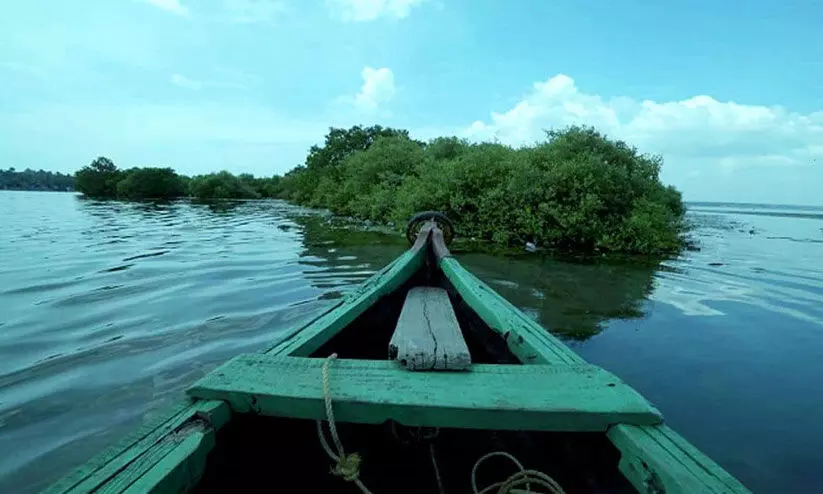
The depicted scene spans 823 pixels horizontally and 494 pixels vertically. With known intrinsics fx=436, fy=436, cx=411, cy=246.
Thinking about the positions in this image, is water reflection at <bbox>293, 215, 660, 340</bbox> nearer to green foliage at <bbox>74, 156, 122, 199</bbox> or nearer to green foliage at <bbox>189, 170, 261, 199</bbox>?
green foliage at <bbox>189, 170, 261, 199</bbox>

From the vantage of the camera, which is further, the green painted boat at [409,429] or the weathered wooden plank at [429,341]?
the weathered wooden plank at [429,341]

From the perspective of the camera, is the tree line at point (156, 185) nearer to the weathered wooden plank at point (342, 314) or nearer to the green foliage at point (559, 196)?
the green foliage at point (559, 196)

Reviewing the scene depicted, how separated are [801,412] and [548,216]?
8622 mm

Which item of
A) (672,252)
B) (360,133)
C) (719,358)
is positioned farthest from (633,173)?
(360,133)

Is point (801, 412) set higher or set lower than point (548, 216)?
lower

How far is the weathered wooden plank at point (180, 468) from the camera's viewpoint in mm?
Result: 1073

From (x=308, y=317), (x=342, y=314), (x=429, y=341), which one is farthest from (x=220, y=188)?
(x=429, y=341)

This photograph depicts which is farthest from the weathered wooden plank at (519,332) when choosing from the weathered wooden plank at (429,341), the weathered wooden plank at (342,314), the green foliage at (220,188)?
the green foliage at (220,188)

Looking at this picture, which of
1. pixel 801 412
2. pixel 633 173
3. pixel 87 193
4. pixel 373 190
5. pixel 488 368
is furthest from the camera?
pixel 87 193

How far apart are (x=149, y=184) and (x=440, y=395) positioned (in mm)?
54873

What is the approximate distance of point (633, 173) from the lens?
42.4 feet

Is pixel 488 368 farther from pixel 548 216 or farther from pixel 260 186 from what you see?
pixel 260 186

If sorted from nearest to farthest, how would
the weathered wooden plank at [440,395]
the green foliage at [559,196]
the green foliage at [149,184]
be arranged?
the weathered wooden plank at [440,395] < the green foliage at [559,196] < the green foliage at [149,184]

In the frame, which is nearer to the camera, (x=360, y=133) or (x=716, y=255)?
(x=716, y=255)
